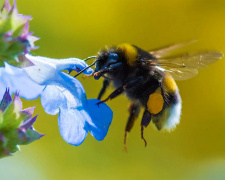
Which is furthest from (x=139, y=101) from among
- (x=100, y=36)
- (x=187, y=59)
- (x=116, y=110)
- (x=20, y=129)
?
(x=100, y=36)

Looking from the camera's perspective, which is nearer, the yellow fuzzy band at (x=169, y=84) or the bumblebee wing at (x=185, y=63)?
the bumblebee wing at (x=185, y=63)

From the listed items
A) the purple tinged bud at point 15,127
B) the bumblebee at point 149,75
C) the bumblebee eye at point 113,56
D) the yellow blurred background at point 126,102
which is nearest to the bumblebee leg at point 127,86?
the bumblebee at point 149,75

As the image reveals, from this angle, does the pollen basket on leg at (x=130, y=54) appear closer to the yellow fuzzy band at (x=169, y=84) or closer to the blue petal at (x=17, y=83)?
the yellow fuzzy band at (x=169, y=84)

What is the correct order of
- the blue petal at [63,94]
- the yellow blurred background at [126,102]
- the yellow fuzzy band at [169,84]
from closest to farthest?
the blue petal at [63,94] → the yellow fuzzy band at [169,84] → the yellow blurred background at [126,102]

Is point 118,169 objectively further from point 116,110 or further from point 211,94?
point 211,94

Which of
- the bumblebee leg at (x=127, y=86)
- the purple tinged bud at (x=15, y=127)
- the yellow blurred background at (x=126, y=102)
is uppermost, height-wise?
the purple tinged bud at (x=15, y=127)

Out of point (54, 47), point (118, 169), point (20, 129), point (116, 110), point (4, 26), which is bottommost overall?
point (118, 169)

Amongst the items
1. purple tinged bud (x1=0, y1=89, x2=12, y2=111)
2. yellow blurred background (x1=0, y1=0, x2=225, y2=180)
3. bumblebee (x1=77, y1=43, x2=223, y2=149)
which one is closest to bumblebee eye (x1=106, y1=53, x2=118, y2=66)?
bumblebee (x1=77, y1=43, x2=223, y2=149)
